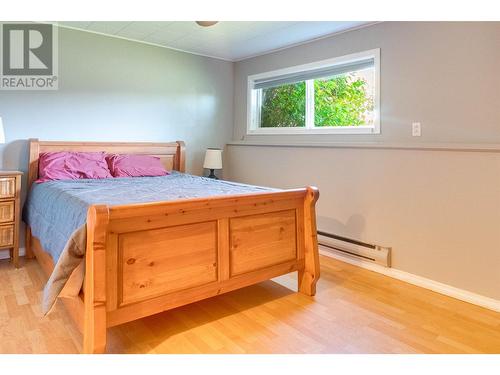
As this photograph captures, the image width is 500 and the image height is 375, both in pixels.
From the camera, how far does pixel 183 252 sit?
1.88m

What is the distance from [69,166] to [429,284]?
3.13 metres

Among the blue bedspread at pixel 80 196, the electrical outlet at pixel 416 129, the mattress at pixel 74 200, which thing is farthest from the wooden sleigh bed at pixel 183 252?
the electrical outlet at pixel 416 129

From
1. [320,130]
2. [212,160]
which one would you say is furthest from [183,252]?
[212,160]

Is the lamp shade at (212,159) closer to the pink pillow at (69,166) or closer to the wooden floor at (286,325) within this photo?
the pink pillow at (69,166)

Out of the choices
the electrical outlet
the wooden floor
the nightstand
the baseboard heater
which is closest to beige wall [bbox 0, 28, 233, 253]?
the nightstand

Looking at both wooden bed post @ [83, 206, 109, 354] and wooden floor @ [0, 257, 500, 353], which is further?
wooden floor @ [0, 257, 500, 353]

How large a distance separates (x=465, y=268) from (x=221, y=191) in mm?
1803

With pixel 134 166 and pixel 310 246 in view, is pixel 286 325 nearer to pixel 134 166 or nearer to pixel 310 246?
pixel 310 246

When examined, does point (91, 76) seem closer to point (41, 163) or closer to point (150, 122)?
point (150, 122)

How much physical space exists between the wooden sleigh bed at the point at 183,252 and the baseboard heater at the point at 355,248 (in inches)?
31.0

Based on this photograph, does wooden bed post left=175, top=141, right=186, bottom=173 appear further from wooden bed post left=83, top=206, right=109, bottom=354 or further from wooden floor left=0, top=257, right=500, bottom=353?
wooden bed post left=83, top=206, right=109, bottom=354

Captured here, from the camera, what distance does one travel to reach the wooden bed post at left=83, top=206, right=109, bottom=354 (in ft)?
5.06

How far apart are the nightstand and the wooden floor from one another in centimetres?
37

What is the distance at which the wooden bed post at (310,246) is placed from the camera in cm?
239
